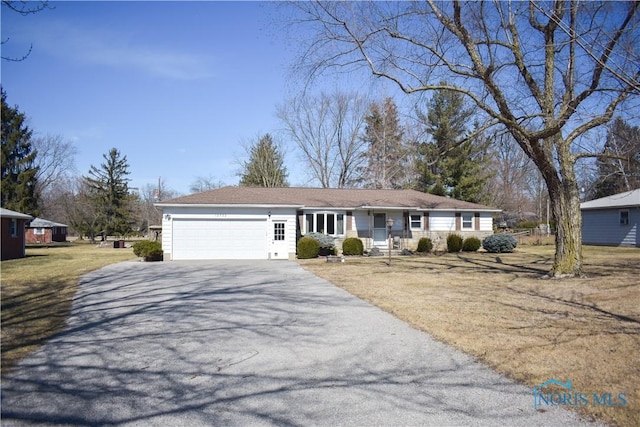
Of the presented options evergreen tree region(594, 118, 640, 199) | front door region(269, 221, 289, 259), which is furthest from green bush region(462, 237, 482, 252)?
front door region(269, 221, 289, 259)

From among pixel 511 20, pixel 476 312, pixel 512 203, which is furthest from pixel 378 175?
pixel 476 312

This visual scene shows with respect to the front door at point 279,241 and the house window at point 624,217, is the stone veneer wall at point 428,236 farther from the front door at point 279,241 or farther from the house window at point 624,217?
the house window at point 624,217

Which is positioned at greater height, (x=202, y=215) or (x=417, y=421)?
(x=202, y=215)

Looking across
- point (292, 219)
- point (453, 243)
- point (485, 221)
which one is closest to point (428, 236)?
point (453, 243)

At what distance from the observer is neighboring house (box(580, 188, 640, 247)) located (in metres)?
27.8

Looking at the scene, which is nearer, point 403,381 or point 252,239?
point 403,381

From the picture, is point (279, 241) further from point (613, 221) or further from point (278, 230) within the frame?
point (613, 221)

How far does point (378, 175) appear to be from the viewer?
3938cm

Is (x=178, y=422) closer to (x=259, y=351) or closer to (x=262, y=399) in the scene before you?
(x=262, y=399)

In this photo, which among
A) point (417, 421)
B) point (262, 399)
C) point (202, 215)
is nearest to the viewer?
point (417, 421)

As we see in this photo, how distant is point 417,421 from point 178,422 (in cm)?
206

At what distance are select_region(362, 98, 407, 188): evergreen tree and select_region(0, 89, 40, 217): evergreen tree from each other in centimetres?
2893

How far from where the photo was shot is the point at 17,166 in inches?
1551

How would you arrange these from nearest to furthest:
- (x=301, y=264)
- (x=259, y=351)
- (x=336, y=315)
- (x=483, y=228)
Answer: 1. (x=259, y=351)
2. (x=336, y=315)
3. (x=301, y=264)
4. (x=483, y=228)
